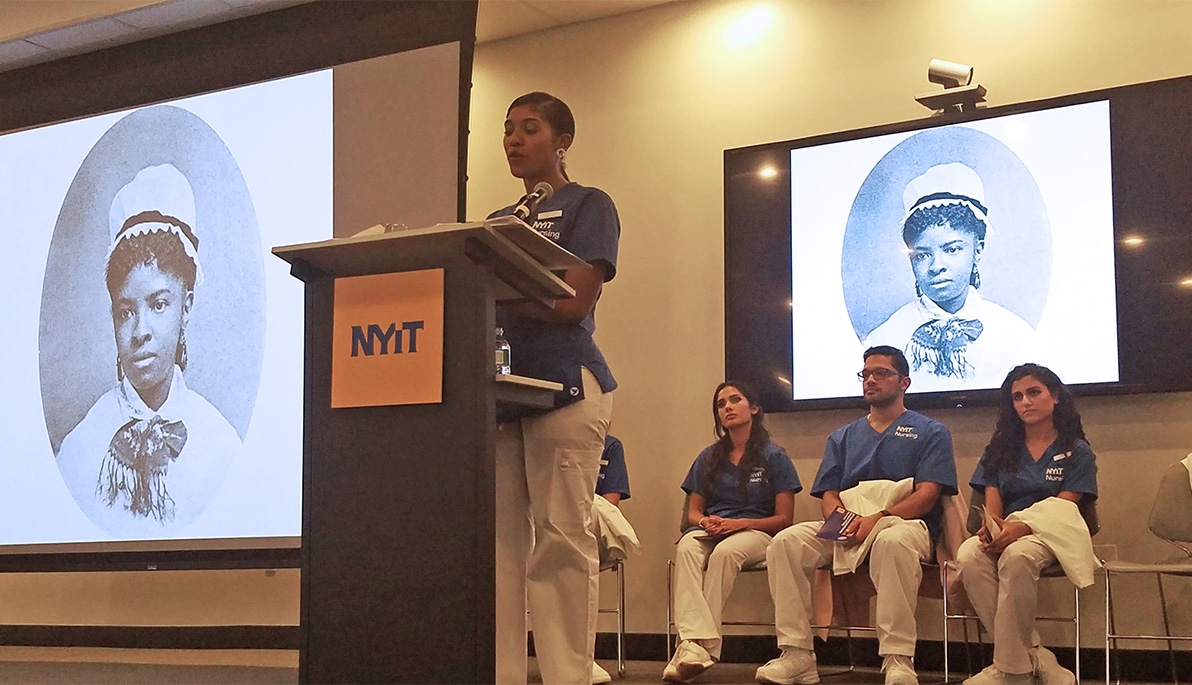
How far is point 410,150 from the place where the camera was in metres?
4.30

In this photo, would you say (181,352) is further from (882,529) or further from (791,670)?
(882,529)

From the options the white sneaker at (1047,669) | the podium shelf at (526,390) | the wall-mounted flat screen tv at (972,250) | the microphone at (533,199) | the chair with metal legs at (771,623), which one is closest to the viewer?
the podium shelf at (526,390)

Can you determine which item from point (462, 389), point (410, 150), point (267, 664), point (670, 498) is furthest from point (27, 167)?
point (462, 389)

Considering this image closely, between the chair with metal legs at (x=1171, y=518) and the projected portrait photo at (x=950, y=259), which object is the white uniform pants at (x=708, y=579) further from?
the chair with metal legs at (x=1171, y=518)

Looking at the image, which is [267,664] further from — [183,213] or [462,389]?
[462,389]

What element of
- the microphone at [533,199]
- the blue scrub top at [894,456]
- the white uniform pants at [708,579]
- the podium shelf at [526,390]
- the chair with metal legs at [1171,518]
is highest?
the microphone at [533,199]

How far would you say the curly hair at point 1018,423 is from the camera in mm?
4004

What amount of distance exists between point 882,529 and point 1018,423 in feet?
2.00

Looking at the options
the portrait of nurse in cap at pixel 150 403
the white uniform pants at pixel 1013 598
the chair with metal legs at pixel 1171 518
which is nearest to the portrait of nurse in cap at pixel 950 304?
the chair with metal legs at pixel 1171 518

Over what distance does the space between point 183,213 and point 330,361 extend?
2.99 metres

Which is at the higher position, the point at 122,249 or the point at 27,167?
the point at 27,167

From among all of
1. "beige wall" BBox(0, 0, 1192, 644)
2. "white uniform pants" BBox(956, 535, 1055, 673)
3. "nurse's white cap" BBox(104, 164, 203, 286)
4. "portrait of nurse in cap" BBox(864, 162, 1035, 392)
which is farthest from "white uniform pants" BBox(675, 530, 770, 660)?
"nurse's white cap" BBox(104, 164, 203, 286)

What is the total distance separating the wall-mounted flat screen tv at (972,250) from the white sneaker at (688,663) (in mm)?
1256

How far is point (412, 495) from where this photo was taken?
6.79ft
